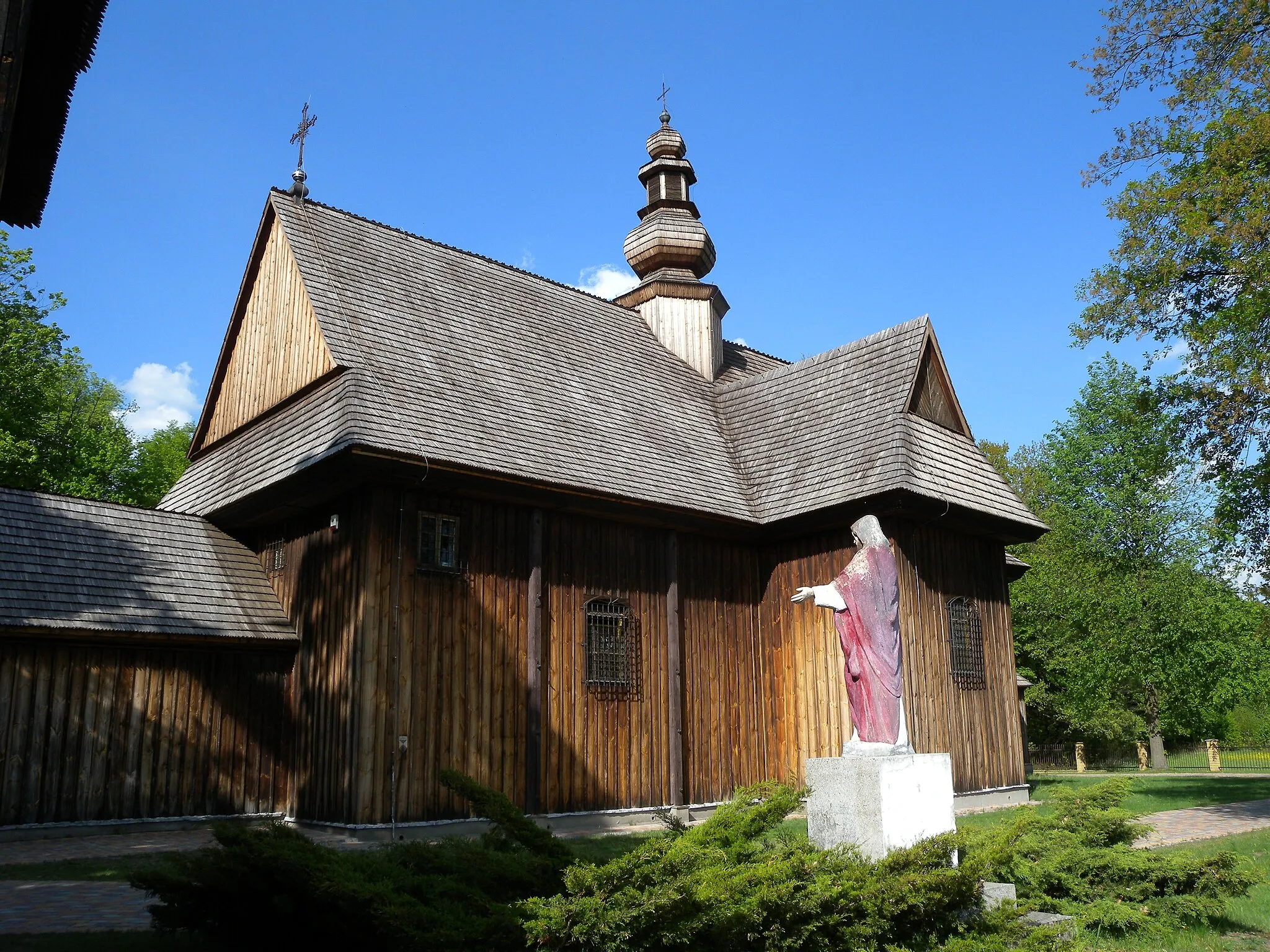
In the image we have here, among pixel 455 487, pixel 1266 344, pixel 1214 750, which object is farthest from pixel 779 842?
pixel 1214 750

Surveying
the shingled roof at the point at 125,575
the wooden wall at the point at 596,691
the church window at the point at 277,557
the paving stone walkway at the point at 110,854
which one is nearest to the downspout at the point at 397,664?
the paving stone walkway at the point at 110,854

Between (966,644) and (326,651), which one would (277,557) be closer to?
(326,651)

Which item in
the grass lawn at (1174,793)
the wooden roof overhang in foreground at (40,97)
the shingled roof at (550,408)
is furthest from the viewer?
the grass lawn at (1174,793)

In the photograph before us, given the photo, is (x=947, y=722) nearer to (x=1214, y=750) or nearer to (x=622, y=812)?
(x=622, y=812)

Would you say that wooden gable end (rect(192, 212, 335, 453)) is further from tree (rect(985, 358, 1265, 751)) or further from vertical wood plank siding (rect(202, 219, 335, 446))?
tree (rect(985, 358, 1265, 751))

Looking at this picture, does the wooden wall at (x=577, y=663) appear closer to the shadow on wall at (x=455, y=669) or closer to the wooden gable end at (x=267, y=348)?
the shadow on wall at (x=455, y=669)

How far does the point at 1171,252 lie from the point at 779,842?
11.2 metres

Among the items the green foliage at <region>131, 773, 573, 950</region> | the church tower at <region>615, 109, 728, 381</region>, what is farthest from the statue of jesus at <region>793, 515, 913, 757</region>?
the church tower at <region>615, 109, 728, 381</region>

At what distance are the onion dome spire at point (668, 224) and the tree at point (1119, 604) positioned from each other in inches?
614

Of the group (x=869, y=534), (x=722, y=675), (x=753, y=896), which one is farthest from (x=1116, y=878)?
(x=722, y=675)

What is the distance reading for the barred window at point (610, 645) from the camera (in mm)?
14359

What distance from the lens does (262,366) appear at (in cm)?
1580

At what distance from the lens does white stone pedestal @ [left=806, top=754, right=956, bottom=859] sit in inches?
292

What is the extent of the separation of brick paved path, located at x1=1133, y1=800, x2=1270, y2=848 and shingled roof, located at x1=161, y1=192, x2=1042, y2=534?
483 cm
